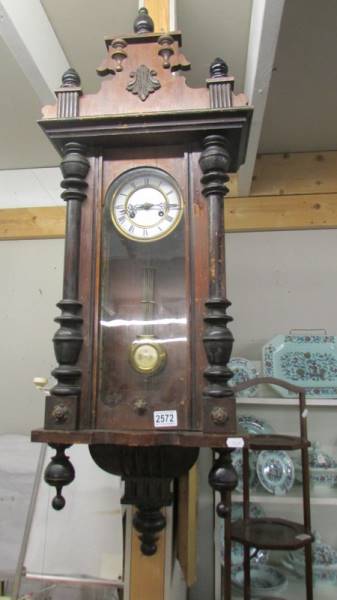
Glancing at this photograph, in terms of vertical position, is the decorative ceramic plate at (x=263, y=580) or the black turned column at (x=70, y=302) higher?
the black turned column at (x=70, y=302)

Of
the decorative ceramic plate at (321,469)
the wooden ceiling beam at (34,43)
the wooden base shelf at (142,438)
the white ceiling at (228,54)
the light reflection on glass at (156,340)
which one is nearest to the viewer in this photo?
the wooden base shelf at (142,438)

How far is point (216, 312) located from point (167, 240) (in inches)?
7.9

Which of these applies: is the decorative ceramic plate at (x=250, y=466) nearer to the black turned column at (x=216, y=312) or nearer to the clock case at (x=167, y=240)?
the clock case at (x=167, y=240)

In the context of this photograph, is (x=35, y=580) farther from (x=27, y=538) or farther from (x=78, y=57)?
(x=78, y=57)

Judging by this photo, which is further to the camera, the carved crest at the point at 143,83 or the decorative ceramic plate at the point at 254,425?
the decorative ceramic plate at the point at 254,425

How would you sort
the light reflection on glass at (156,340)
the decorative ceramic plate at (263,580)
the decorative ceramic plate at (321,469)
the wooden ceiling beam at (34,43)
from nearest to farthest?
the light reflection on glass at (156,340) < the wooden ceiling beam at (34,43) < the decorative ceramic plate at (263,580) < the decorative ceramic plate at (321,469)

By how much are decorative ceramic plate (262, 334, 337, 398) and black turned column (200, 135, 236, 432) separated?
949 mm

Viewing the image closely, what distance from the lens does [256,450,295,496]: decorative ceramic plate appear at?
5.24 feet

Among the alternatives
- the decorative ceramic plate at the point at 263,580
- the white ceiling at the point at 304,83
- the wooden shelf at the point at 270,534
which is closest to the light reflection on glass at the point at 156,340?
the wooden shelf at the point at 270,534

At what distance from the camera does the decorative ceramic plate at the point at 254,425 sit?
173 cm

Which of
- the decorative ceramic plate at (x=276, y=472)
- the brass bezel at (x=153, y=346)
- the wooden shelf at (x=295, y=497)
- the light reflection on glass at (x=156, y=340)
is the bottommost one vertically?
the wooden shelf at (x=295, y=497)

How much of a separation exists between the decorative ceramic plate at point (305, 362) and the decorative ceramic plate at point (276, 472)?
0.79 ft

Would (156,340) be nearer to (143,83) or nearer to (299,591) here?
(143,83)

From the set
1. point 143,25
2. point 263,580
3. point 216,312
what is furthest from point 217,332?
point 263,580
